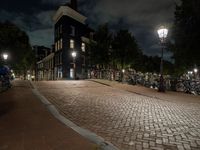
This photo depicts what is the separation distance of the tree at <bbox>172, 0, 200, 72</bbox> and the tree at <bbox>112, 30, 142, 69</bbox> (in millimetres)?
15042

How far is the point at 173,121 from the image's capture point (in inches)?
271

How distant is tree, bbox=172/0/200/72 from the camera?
69.4 ft

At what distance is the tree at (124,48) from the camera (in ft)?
126

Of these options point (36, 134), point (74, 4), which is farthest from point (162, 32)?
point (74, 4)

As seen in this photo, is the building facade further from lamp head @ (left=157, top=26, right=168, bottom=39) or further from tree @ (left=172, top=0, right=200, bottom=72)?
lamp head @ (left=157, top=26, right=168, bottom=39)

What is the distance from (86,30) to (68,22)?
7.75 metres

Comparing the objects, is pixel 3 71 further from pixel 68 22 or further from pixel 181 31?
pixel 68 22

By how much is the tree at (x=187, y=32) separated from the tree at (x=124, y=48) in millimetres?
15042

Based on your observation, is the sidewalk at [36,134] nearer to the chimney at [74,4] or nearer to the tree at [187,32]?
the tree at [187,32]

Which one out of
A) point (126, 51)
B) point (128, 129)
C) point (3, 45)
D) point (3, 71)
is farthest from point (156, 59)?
point (128, 129)

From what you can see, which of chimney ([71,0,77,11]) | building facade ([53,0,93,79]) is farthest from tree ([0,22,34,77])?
chimney ([71,0,77,11])

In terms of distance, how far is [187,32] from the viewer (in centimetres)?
2219

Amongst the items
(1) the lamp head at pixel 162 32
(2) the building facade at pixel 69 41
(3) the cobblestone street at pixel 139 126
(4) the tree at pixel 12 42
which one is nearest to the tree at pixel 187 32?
(1) the lamp head at pixel 162 32

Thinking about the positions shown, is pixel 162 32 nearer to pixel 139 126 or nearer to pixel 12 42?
pixel 139 126
